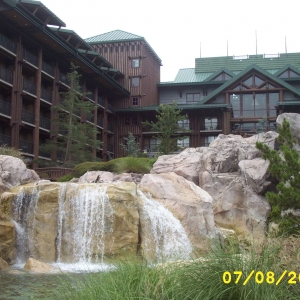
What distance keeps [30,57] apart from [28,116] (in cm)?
418

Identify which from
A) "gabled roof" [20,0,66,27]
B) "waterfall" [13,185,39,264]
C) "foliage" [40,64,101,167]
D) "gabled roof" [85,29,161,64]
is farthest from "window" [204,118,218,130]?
"waterfall" [13,185,39,264]

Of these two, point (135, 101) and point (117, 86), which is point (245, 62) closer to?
point (135, 101)

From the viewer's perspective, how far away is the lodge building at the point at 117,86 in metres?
29.0

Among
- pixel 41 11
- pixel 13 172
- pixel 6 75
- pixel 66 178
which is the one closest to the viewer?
pixel 13 172

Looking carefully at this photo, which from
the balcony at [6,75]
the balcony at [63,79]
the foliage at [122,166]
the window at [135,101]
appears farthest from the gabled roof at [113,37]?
the foliage at [122,166]

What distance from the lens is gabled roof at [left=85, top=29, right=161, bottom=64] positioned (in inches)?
1797

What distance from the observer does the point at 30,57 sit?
101 feet

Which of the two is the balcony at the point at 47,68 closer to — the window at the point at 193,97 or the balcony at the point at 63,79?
the balcony at the point at 63,79

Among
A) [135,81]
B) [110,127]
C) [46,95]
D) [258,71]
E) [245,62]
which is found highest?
[245,62]

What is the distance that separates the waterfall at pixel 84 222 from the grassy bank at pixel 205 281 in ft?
30.1

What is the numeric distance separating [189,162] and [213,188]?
2.47 m

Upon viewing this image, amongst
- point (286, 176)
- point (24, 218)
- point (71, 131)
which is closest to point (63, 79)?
point (71, 131)

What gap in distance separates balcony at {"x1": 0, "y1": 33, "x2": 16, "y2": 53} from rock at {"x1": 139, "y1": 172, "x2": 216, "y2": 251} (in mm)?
16143
